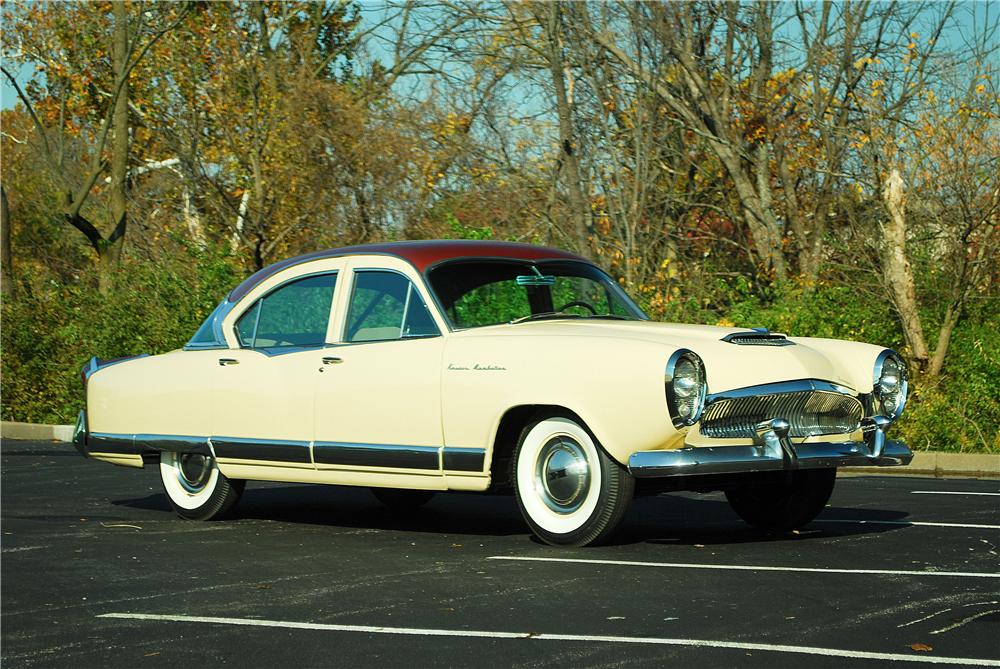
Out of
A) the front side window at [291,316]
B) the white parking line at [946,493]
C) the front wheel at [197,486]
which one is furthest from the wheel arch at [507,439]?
the white parking line at [946,493]

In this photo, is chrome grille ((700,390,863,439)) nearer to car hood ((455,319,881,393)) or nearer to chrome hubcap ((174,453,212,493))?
car hood ((455,319,881,393))

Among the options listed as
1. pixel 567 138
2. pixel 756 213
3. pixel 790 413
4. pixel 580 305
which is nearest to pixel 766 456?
pixel 790 413

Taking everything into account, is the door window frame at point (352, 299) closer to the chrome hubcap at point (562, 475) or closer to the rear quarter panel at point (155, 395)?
the chrome hubcap at point (562, 475)

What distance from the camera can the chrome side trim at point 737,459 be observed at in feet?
24.4

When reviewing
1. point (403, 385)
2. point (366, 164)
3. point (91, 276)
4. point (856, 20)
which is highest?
point (856, 20)

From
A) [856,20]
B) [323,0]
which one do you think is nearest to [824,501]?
[856,20]

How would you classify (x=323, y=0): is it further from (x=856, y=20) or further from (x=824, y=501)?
(x=824, y=501)

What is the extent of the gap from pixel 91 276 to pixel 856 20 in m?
12.1

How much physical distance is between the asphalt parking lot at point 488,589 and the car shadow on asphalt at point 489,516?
3cm

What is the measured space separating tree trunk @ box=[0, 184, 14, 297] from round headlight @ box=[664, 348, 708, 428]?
15.5 meters

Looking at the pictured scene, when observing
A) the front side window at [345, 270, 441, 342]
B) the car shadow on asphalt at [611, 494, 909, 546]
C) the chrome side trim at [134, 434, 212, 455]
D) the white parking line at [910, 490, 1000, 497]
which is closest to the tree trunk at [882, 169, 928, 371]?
the white parking line at [910, 490, 1000, 497]

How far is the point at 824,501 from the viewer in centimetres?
877

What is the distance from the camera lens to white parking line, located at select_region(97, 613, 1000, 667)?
5078 millimetres

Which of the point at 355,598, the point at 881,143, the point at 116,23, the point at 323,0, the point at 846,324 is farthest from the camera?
the point at 323,0
